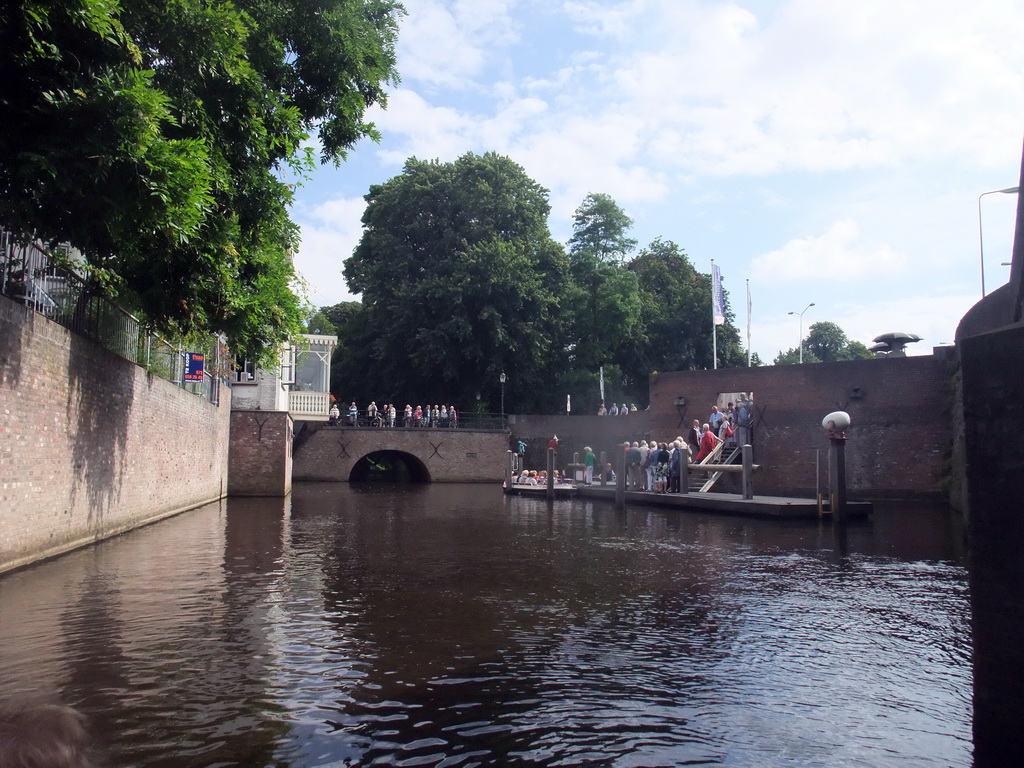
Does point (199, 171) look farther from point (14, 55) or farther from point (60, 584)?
point (60, 584)

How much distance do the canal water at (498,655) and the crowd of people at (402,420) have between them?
29722 millimetres

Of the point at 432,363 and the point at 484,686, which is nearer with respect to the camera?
the point at 484,686

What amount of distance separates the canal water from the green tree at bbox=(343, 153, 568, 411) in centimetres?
3066

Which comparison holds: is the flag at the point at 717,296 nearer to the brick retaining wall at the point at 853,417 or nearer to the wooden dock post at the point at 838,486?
the brick retaining wall at the point at 853,417

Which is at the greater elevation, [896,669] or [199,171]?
[199,171]

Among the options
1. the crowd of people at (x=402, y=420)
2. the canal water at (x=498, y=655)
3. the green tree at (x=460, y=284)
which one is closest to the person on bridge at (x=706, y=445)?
the canal water at (x=498, y=655)

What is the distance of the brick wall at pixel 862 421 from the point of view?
28891mm

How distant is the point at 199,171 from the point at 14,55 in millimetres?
1922

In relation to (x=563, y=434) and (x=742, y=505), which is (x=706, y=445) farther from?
→ (x=563, y=434)

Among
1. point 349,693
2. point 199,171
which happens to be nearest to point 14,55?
point 199,171

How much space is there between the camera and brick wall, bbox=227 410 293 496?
92.5ft

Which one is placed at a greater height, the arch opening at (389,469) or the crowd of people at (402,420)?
the crowd of people at (402,420)

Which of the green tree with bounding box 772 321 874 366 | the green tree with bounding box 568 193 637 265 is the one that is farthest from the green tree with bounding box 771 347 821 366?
the green tree with bounding box 568 193 637 265

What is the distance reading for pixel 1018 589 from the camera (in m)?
3.97
